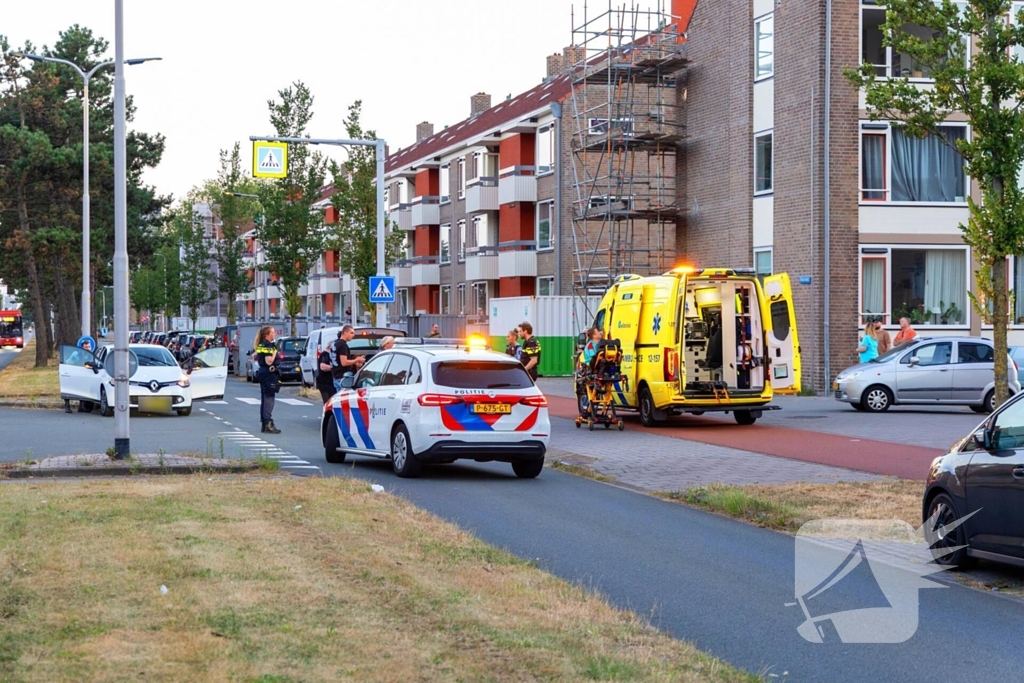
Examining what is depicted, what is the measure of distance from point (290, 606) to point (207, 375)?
23836 millimetres

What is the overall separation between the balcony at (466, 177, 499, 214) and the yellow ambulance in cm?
3485

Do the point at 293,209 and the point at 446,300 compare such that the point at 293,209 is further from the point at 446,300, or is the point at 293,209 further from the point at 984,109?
the point at 984,109

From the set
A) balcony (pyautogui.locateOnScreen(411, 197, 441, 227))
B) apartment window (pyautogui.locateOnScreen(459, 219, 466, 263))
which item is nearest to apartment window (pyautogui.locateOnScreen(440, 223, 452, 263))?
balcony (pyautogui.locateOnScreen(411, 197, 441, 227))

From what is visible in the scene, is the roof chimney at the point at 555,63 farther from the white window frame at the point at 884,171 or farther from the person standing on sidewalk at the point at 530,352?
the person standing on sidewalk at the point at 530,352

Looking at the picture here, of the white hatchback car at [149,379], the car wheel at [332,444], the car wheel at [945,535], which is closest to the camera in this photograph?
the car wheel at [945,535]

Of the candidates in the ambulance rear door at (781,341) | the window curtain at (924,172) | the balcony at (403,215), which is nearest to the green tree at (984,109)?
the ambulance rear door at (781,341)

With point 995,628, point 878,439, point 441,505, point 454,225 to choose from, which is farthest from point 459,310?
point 995,628

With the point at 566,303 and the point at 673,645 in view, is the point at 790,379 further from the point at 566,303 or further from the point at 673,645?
the point at 566,303

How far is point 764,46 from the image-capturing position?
118 ft

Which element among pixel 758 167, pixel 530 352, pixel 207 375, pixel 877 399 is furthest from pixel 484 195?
pixel 530 352

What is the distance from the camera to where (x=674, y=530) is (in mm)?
12023

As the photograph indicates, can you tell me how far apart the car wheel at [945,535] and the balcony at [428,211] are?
6014 cm

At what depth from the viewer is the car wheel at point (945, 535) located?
32.5 ft

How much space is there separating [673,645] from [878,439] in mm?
14718
